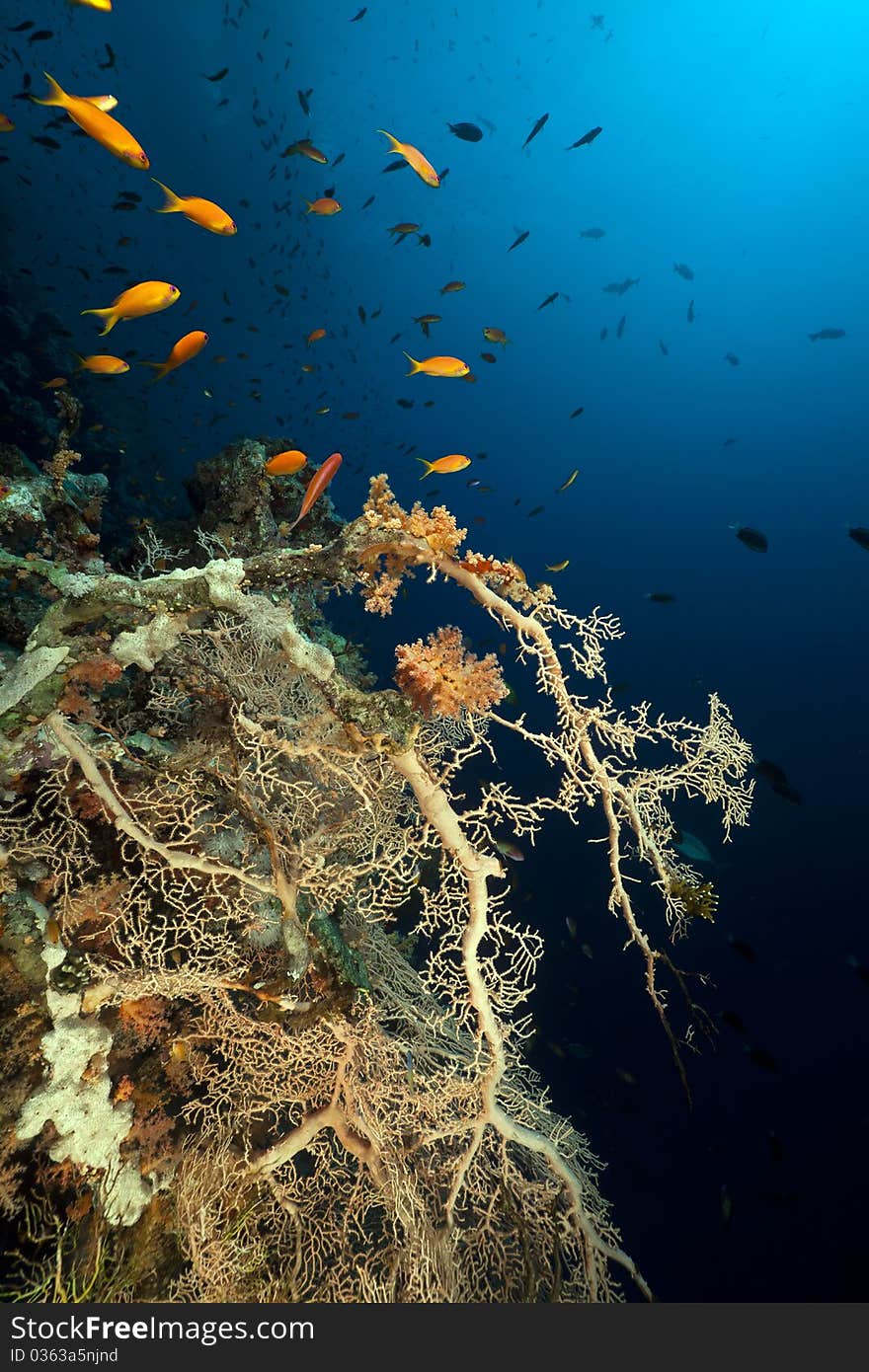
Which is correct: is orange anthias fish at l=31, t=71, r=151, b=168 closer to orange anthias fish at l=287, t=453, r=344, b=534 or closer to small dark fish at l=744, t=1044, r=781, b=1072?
orange anthias fish at l=287, t=453, r=344, b=534

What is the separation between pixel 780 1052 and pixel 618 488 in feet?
137

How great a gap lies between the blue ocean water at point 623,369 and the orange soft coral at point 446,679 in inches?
392

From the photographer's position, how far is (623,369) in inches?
2030

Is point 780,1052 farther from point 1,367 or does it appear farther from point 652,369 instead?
point 652,369

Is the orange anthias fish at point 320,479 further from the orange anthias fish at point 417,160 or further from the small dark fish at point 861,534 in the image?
the small dark fish at point 861,534

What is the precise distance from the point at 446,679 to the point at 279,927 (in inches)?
85.2

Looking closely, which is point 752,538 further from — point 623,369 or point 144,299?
point 623,369

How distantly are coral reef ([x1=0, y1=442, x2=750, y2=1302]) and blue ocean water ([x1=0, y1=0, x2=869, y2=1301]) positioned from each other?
8003 millimetres

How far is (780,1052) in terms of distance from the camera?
1948 centimetres

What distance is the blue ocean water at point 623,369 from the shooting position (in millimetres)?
19172

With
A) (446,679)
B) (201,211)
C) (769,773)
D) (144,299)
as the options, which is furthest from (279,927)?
(769,773)

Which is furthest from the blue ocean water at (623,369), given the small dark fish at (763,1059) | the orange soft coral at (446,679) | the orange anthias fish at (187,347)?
the orange anthias fish at (187,347)

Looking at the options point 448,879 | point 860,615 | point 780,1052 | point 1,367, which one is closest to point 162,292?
point 448,879

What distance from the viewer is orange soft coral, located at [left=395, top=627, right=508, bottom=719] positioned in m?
2.77
